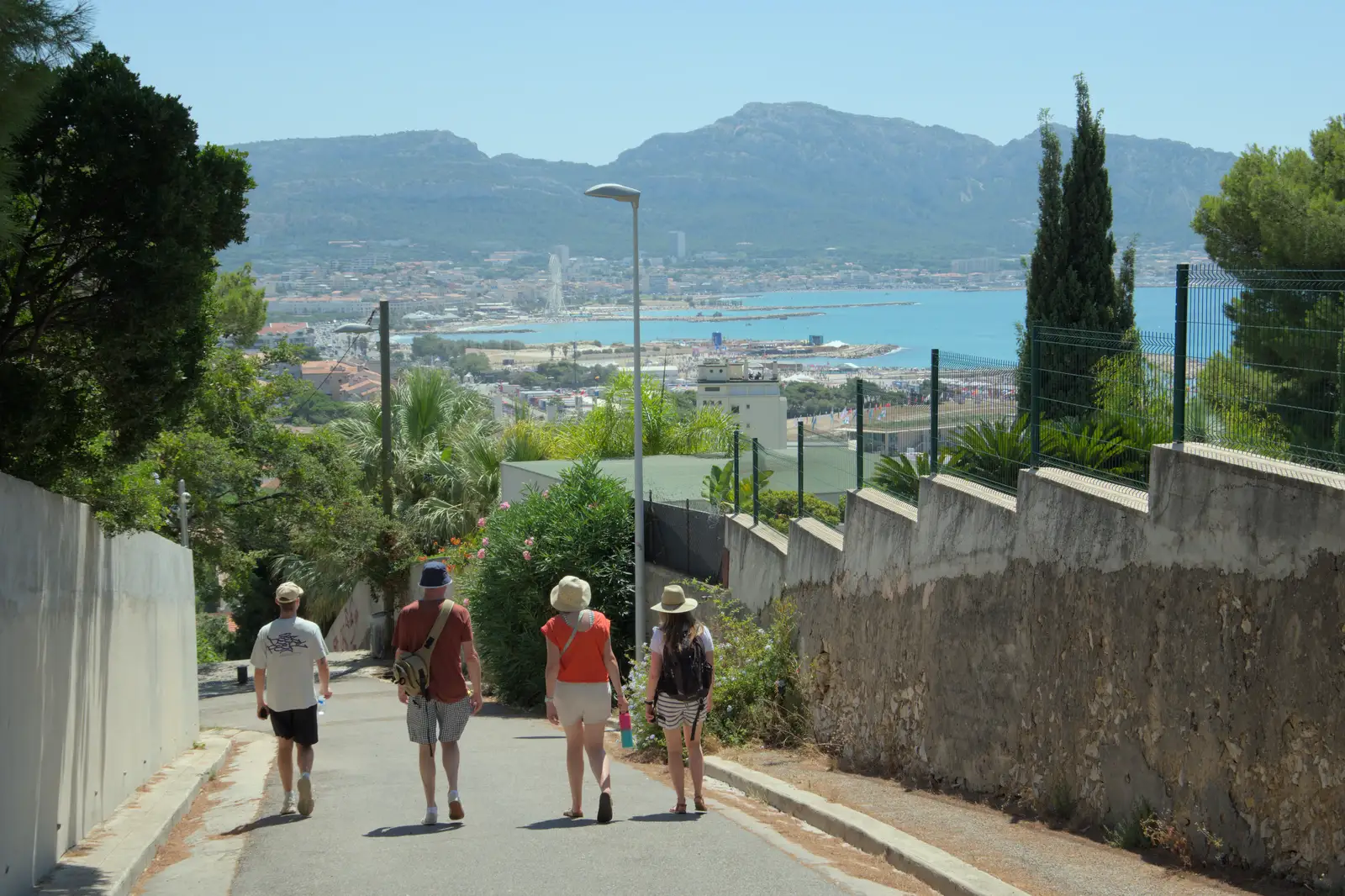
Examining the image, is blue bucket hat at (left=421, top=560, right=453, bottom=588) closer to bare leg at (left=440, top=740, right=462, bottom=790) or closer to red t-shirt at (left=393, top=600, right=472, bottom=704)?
red t-shirt at (left=393, top=600, right=472, bottom=704)

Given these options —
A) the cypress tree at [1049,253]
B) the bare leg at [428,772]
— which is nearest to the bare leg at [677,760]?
the bare leg at [428,772]

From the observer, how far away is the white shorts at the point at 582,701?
901 centimetres

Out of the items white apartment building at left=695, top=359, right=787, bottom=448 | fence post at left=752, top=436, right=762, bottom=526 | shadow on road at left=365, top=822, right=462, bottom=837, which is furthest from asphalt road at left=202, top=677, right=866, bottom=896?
white apartment building at left=695, top=359, right=787, bottom=448

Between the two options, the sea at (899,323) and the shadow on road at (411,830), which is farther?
the sea at (899,323)

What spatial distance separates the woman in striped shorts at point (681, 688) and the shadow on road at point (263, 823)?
2.80m

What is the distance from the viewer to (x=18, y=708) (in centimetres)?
725

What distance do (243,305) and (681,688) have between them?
30.6 m

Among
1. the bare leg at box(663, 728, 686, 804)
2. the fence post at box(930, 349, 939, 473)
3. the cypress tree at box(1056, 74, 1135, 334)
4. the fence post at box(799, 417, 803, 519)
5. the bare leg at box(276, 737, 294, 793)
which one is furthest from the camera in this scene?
the cypress tree at box(1056, 74, 1135, 334)

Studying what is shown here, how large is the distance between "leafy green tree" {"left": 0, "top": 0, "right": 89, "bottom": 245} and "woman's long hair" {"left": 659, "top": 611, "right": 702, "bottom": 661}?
4.81 meters

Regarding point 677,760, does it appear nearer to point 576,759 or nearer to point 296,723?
point 576,759

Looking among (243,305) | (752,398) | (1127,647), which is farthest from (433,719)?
(752,398)

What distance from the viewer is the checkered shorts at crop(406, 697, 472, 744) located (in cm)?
916

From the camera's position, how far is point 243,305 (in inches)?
1455

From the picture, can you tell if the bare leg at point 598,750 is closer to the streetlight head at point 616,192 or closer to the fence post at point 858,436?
the fence post at point 858,436
